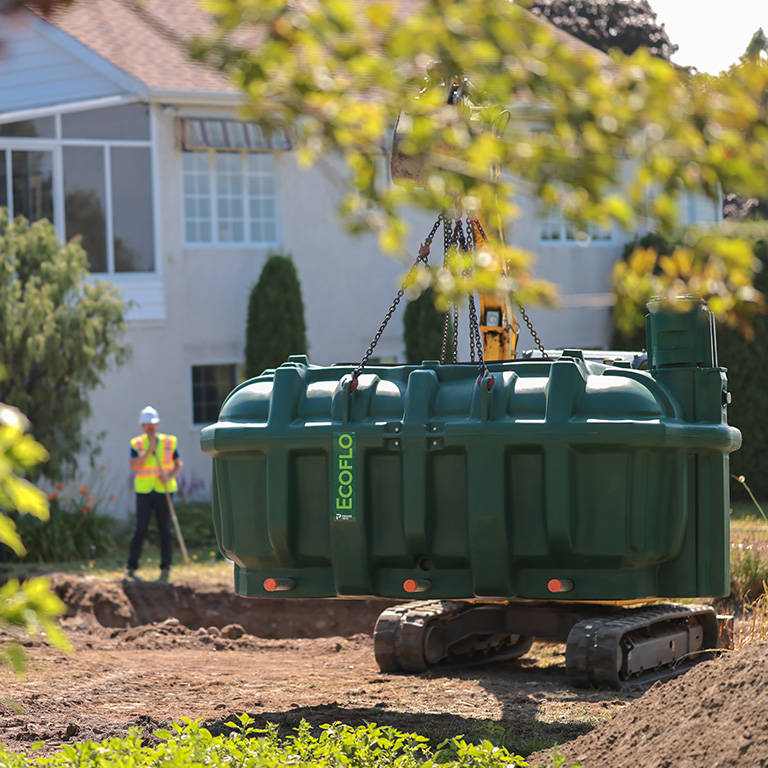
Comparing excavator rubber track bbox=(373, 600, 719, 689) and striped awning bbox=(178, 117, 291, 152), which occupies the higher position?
striped awning bbox=(178, 117, 291, 152)

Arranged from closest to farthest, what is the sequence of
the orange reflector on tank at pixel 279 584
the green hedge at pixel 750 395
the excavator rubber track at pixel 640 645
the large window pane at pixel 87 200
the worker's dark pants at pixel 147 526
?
1. the orange reflector on tank at pixel 279 584
2. the excavator rubber track at pixel 640 645
3. the worker's dark pants at pixel 147 526
4. the large window pane at pixel 87 200
5. the green hedge at pixel 750 395

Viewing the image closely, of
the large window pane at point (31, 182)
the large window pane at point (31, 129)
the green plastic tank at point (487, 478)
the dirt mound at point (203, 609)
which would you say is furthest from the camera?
the large window pane at point (31, 182)

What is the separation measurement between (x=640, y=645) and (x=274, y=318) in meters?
11.9

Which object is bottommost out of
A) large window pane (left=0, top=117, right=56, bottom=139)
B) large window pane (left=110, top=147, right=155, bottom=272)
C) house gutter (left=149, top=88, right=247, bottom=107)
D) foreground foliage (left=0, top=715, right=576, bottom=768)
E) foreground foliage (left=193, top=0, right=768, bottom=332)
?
foreground foliage (left=0, top=715, right=576, bottom=768)

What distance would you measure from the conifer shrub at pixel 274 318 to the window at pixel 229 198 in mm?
1004

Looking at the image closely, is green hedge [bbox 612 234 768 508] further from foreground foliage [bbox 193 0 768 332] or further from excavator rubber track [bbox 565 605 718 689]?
foreground foliage [bbox 193 0 768 332]

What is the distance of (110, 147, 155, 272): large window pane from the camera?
19359mm

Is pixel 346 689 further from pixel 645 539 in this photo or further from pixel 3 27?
pixel 3 27

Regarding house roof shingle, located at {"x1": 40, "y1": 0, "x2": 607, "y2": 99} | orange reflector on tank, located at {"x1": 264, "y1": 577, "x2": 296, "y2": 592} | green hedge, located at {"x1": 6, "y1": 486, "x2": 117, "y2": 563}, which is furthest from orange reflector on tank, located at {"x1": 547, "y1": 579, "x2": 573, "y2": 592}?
house roof shingle, located at {"x1": 40, "y1": 0, "x2": 607, "y2": 99}

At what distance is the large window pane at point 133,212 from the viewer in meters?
19.4

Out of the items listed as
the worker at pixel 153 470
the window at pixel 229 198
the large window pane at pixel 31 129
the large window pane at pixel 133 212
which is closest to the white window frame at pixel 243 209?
the window at pixel 229 198

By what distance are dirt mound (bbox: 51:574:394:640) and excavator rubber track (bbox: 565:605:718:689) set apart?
4355 millimetres

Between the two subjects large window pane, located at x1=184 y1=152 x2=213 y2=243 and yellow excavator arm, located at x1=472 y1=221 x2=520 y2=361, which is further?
large window pane, located at x1=184 y1=152 x2=213 y2=243

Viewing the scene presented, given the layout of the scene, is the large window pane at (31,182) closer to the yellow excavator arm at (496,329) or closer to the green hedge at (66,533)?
the green hedge at (66,533)
